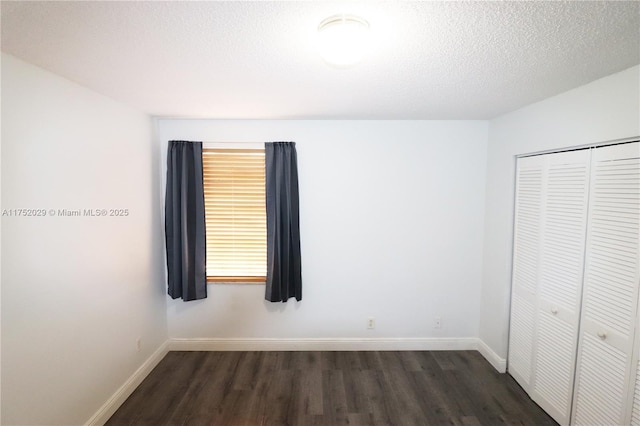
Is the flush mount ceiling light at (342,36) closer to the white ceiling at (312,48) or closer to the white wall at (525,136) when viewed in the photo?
the white ceiling at (312,48)

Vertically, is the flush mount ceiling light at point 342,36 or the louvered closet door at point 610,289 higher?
the flush mount ceiling light at point 342,36

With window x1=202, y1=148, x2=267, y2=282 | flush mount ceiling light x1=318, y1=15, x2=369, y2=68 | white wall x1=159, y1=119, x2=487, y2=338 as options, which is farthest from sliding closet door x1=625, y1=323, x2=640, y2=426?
window x1=202, y1=148, x2=267, y2=282

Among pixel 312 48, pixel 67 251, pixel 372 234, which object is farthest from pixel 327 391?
pixel 312 48

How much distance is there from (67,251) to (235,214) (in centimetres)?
131

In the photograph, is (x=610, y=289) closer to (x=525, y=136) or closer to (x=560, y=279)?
(x=560, y=279)

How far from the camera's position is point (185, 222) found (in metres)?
2.59

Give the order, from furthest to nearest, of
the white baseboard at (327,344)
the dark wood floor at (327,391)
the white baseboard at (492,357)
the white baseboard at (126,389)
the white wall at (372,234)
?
the white baseboard at (327,344), the white wall at (372,234), the white baseboard at (492,357), the dark wood floor at (327,391), the white baseboard at (126,389)

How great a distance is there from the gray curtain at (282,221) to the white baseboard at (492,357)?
200 centimetres

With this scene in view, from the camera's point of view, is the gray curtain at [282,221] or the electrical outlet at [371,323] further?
the electrical outlet at [371,323]

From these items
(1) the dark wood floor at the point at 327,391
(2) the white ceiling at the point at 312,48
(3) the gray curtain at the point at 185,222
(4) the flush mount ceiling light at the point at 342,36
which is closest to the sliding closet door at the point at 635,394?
(1) the dark wood floor at the point at 327,391

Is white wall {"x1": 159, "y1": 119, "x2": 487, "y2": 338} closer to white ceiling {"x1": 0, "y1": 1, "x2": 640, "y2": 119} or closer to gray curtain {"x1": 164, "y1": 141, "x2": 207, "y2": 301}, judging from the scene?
gray curtain {"x1": 164, "y1": 141, "x2": 207, "y2": 301}

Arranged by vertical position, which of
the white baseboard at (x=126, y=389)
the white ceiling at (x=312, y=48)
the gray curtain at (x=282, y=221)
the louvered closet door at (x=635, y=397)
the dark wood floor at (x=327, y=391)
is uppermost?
the white ceiling at (x=312, y=48)

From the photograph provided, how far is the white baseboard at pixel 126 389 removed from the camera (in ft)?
6.20

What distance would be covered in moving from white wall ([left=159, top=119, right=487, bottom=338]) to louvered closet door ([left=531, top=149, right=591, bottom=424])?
74 centimetres
